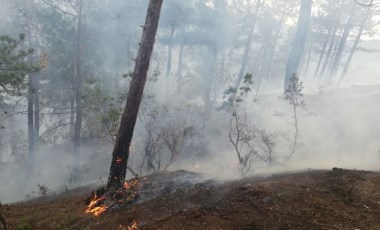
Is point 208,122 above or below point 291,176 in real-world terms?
below

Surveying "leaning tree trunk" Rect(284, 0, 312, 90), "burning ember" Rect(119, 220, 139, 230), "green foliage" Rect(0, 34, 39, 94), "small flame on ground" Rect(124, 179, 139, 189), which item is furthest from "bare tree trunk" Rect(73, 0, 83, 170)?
"burning ember" Rect(119, 220, 139, 230)

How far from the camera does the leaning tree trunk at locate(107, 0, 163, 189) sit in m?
8.48

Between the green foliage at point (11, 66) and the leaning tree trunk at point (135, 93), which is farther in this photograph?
the green foliage at point (11, 66)

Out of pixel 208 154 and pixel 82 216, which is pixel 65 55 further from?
pixel 82 216

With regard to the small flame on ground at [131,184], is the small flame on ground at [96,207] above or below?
below

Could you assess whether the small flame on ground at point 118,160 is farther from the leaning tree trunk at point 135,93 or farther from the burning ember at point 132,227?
the burning ember at point 132,227

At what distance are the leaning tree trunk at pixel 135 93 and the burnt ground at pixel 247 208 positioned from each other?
35.2 inches

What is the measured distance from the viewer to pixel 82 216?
791cm

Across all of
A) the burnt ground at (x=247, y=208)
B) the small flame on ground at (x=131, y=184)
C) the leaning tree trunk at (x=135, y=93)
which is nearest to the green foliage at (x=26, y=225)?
the burnt ground at (x=247, y=208)

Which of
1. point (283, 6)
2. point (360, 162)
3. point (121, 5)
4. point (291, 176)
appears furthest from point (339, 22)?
point (291, 176)

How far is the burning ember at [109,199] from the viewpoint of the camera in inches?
321

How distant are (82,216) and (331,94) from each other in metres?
19.9

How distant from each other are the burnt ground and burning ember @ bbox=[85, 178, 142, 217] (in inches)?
8.1

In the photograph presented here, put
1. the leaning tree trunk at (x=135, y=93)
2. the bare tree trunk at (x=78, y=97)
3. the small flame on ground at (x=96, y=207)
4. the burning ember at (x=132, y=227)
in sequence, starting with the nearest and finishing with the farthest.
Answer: the burning ember at (x=132, y=227), the small flame on ground at (x=96, y=207), the leaning tree trunk at (x=135, y=93), the bare tree trunk at (x=78, y=97)
